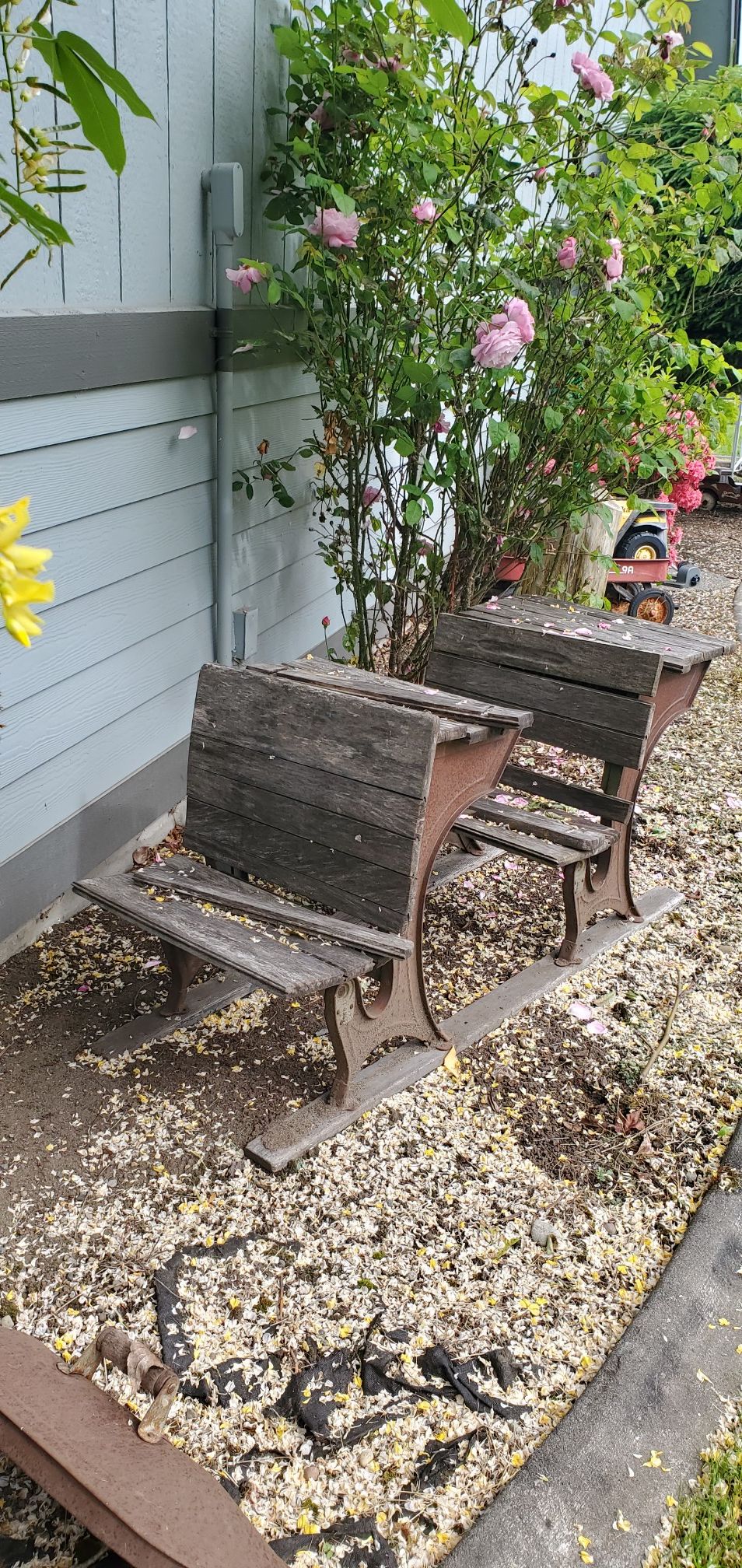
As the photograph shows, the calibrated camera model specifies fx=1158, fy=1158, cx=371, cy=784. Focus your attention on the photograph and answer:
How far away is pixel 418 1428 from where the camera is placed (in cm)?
199

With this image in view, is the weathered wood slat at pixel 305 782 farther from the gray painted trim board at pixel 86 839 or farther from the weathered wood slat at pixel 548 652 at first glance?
the weathered wood slat at pixel 548 652

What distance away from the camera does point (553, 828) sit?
3.45 metres

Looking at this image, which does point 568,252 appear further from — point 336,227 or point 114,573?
point 114,573

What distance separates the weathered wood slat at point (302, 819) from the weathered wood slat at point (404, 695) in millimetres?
340

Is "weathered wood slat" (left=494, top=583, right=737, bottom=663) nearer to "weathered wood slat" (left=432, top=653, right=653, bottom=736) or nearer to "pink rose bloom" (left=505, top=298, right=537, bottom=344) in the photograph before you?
"weathered wood slat" (left=432, top=653, right=653, bottom=736)

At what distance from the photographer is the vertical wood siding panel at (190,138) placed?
340 centimetres

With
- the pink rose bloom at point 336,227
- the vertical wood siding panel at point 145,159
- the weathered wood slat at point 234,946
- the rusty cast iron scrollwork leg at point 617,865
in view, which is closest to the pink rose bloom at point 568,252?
the pink rose bloom at point 336,227

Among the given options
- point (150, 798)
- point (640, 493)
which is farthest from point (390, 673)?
point (640, 493)

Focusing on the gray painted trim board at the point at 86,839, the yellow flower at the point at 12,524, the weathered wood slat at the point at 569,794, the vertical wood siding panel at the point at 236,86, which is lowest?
the gray painted trim board at the point at 86,839

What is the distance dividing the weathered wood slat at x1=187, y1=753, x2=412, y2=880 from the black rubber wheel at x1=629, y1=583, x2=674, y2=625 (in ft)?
15.5

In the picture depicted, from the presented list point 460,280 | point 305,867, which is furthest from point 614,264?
point 305,867

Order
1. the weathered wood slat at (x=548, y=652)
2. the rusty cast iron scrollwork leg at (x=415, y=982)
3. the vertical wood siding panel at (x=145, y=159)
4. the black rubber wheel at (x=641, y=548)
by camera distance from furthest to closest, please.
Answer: the black rubber wheel at (x=641, y=548) < the weathered wood slat at (x=548, y=652) < the vertical wood siding panel at (x=145, y=159) < the rusty cast iron scrollwork leg at (x=415, y=982)

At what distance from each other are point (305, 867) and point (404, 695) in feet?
1.71

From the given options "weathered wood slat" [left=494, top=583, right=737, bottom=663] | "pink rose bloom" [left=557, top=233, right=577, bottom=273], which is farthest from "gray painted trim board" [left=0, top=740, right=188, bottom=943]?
"pink rose bloom" [left=557, top=233, right=577, bottom=273]
